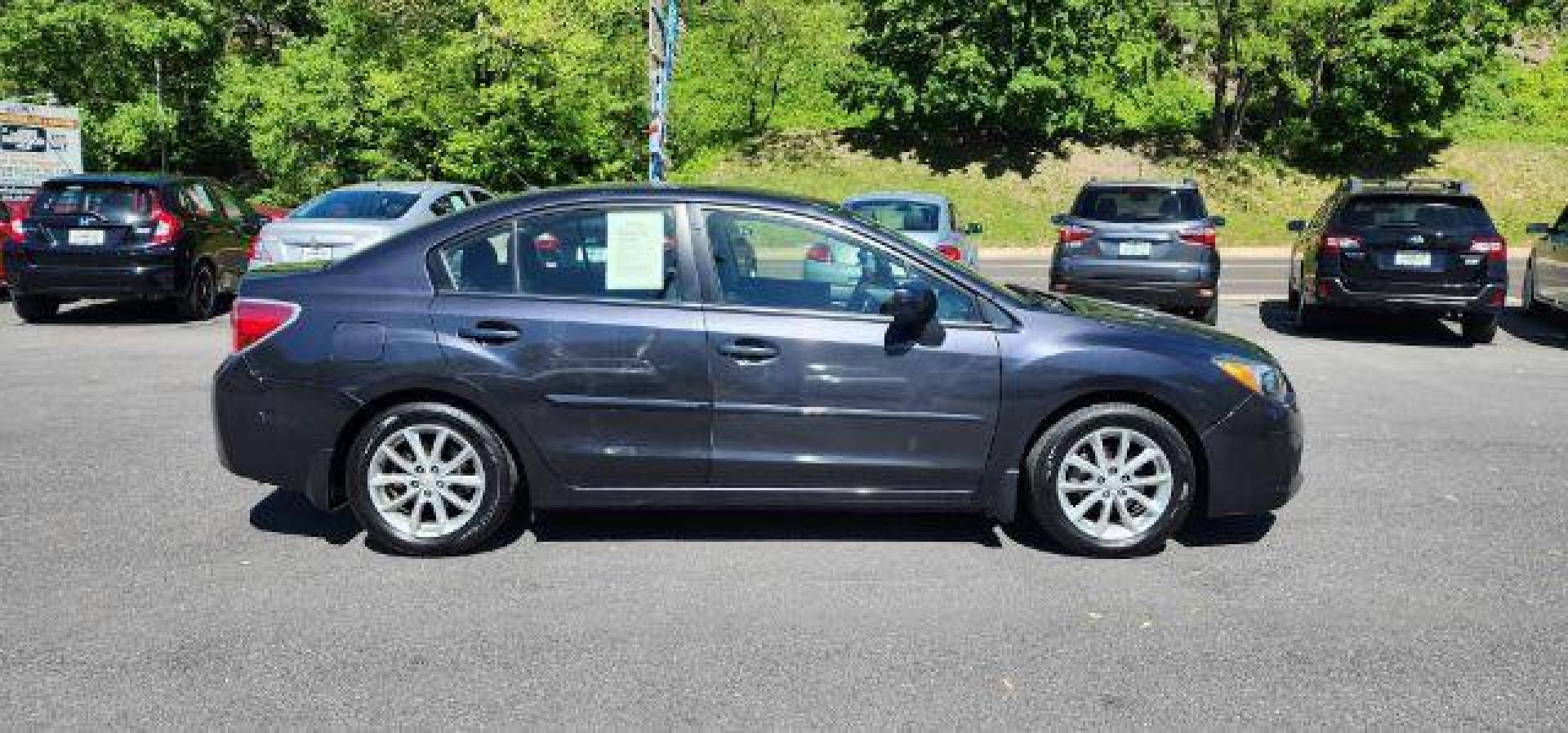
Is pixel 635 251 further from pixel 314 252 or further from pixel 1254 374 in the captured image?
pixel 314 252

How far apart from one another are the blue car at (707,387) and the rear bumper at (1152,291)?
7.91 metres

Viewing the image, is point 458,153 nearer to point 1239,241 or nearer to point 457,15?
point 457,15

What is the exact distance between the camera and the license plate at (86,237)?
41.3 ft

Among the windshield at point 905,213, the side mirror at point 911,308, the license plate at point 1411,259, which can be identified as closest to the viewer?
the side mirror at point 911,308

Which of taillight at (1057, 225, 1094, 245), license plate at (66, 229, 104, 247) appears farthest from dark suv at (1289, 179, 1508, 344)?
license plate at (66, 229, 104, 247)

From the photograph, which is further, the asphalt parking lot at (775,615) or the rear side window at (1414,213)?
the rear side window at (1414,213)

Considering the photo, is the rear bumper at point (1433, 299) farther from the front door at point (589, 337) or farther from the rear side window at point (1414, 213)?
the front door at point (589, 337)

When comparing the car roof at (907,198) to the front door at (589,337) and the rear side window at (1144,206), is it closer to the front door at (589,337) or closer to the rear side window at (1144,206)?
the rear side window at (1144,206)

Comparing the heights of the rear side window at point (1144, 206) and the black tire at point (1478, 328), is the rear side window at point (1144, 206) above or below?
above

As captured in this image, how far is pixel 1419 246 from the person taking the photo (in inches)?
478

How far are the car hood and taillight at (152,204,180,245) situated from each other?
10498mm

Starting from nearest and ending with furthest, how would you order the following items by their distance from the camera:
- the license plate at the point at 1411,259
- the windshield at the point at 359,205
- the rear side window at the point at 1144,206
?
the license plate at the point at 1411,259, the windshield at the point at 359,205, the rear side window at the point at 1144,206

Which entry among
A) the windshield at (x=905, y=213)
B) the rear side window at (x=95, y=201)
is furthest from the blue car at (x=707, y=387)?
the rear side window at (x=95, y=201)

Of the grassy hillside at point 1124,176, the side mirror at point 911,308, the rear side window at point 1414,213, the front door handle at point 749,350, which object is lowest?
the front door handle at point 749,350
